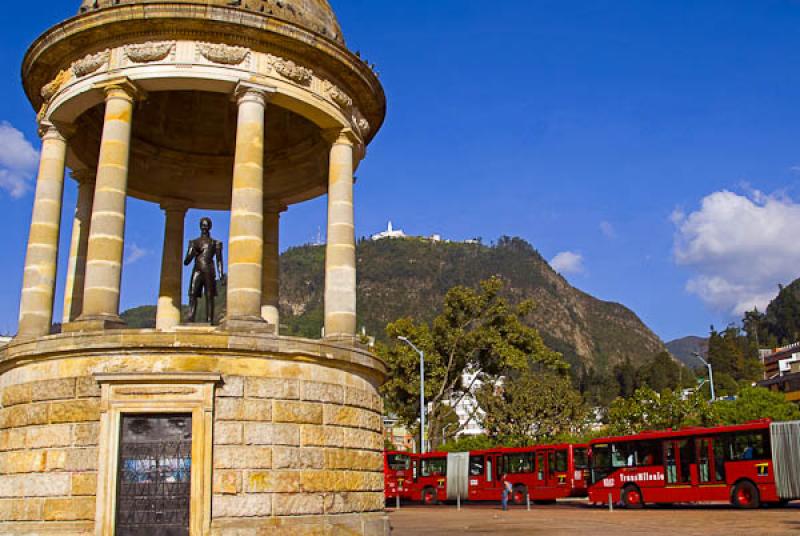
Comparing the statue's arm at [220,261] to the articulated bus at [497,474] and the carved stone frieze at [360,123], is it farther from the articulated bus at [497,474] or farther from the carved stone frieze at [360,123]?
the articulated bus at [497,474]

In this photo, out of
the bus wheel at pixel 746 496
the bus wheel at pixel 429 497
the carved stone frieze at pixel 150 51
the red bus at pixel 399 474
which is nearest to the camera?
the carved stone frieze at pixel 150 51

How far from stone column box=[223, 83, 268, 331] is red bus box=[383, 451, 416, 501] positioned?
35.1m

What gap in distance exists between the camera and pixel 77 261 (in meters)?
22.6

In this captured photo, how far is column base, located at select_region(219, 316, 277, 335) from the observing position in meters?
17.4

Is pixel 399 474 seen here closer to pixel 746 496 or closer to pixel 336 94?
pixel 746 496

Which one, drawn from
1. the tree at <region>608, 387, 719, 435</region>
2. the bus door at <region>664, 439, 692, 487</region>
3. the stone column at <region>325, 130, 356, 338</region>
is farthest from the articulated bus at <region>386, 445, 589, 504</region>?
the stone column at <region>325, 130, 356, 338</region>

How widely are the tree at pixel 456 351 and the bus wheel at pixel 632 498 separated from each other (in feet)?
69.5

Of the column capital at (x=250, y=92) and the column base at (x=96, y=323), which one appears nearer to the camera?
the column base at (x=96, y=323)

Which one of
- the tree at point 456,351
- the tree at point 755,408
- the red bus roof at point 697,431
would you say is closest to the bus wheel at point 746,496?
the red bus roof at point 697,431

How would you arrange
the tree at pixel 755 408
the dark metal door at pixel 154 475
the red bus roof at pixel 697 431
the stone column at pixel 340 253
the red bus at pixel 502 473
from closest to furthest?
the dark metal door at pixel 154 475, the stone column at pixel 340 253, the red bus roof at pixel 697 431, the red bus at pixel 502 473, the tree at pixel 755 408

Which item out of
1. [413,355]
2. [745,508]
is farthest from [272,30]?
[413,355]

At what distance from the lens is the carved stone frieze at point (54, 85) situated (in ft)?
65.4

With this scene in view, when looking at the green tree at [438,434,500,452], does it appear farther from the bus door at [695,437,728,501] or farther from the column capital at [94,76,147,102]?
the column capital at [94,76,147,102]

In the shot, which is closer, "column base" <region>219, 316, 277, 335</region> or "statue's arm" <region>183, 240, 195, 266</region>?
"column base" <region>219, 316, 277, 335</region>
